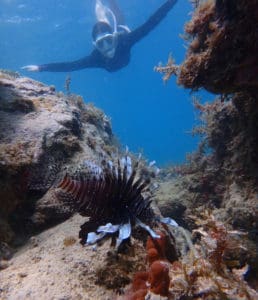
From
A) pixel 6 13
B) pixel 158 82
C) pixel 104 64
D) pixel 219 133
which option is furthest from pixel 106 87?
pixel 219 133

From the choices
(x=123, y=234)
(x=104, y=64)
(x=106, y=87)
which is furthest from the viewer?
(x=106, y=87)

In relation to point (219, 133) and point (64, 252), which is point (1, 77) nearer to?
point (64, 252)

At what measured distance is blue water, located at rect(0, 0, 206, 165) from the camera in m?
26.6

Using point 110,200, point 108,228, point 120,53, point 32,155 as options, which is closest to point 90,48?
point 120,53

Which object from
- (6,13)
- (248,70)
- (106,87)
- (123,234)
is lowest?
(123,234)

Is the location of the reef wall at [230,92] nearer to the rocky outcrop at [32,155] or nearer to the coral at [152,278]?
the coral at [152,278]

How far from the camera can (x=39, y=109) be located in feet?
12.9

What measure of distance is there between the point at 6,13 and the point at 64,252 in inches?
1108

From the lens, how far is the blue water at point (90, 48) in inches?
1048

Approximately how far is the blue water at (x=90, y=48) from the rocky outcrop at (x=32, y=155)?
72.3 inches

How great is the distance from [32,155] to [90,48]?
35277 millimetres

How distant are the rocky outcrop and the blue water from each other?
1.84m

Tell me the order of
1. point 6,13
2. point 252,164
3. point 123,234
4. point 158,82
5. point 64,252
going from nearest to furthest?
1. point 123,234
2. point 64,252
3. point 252,164
4. point 6,13
5. point 158,82

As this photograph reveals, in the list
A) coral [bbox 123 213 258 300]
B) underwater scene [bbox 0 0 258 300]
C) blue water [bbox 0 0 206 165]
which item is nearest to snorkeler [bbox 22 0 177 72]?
blue water [bbox 0 0 206 165]
